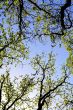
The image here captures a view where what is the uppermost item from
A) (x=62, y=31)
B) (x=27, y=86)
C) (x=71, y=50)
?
(x=62, y=31)

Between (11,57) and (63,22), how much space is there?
30.8 ft

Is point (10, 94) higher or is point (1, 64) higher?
point (1, 64)

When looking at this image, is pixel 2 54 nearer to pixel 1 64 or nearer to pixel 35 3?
pixel 1 64

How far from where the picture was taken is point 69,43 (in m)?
20.3

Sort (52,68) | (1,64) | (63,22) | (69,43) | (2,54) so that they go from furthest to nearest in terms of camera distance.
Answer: (52,68), (1,64), (2,54), (69,43), (63,22)

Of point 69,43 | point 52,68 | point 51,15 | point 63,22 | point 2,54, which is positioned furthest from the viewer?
point 52,68

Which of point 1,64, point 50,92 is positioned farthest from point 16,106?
point 1,64

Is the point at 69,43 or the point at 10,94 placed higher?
the point at 69,43

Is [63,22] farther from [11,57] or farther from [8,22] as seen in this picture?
[11,57]

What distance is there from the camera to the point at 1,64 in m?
26.0

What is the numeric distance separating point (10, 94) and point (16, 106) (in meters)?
2.41

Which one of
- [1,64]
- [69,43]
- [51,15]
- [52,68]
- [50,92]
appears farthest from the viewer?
[52,68]

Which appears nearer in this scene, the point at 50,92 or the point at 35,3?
the point at 35,3

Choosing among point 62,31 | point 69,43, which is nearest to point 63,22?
point 62,31
